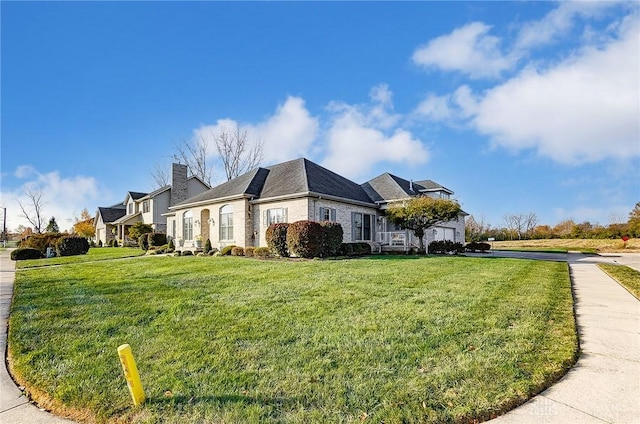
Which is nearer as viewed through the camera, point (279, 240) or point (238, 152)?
point (279, 240)

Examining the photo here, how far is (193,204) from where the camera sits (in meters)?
21.3

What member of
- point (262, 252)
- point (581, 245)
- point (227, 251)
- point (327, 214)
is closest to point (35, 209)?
point (227, 251)

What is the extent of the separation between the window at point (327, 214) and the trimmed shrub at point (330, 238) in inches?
68.0

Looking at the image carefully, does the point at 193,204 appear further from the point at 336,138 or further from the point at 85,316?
the point at 85,316

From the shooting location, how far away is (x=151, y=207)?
31219 millimetres

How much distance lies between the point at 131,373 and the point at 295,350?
1.71 meters

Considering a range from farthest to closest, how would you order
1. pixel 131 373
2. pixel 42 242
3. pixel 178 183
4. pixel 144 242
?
pixel 178 183, pixel 144 242, pixel 42 242, pixel 131 373

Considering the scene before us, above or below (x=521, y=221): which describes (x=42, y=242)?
below

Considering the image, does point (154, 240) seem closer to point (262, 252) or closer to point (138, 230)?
point (138, 230)

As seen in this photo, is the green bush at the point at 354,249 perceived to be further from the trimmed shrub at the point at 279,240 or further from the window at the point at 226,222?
the window at the point at 226,222

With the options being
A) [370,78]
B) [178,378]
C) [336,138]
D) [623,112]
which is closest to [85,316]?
[178,378]

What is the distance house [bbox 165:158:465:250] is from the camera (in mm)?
17000

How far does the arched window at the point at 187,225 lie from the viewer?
22156mm

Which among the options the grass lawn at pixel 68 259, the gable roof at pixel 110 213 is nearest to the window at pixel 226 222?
the grass lawn at pixel 68 259
